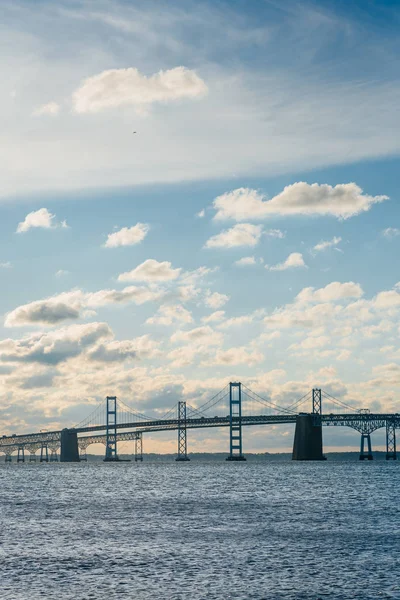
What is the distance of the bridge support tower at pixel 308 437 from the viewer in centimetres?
15962

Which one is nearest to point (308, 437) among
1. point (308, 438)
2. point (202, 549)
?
point (308, 438)

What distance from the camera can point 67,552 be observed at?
35062mm

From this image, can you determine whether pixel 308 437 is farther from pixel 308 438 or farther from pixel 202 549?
pixel 202 549

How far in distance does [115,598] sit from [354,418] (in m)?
152

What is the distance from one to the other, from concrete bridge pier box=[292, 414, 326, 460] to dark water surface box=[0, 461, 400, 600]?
3762 inches

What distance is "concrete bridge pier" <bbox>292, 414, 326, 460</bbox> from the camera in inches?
6280

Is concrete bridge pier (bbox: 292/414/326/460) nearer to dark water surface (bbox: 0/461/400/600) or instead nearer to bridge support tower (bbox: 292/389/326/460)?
bridge support tower (bbox: 292/389/326/460)

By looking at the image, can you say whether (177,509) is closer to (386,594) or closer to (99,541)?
(99,541)

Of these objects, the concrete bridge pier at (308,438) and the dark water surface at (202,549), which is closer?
the dark water surface at (202,549)

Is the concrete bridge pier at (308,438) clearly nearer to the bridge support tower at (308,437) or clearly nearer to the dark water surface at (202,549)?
the bridge support tower at (308,437)

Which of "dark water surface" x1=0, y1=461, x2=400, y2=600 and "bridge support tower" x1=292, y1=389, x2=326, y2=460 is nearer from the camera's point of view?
"dark water surface" x1=0, y1=461, x2=400, y2=600

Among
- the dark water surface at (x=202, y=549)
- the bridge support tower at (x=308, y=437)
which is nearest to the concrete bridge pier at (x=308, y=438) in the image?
the bridge support tower at (x=308, y=437)

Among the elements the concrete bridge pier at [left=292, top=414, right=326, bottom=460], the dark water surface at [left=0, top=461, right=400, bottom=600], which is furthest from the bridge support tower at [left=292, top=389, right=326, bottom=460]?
the dark water surface at [left=0, top=461, right=400, bottom=600]

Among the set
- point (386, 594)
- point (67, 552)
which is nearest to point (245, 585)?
point (386, 594)
